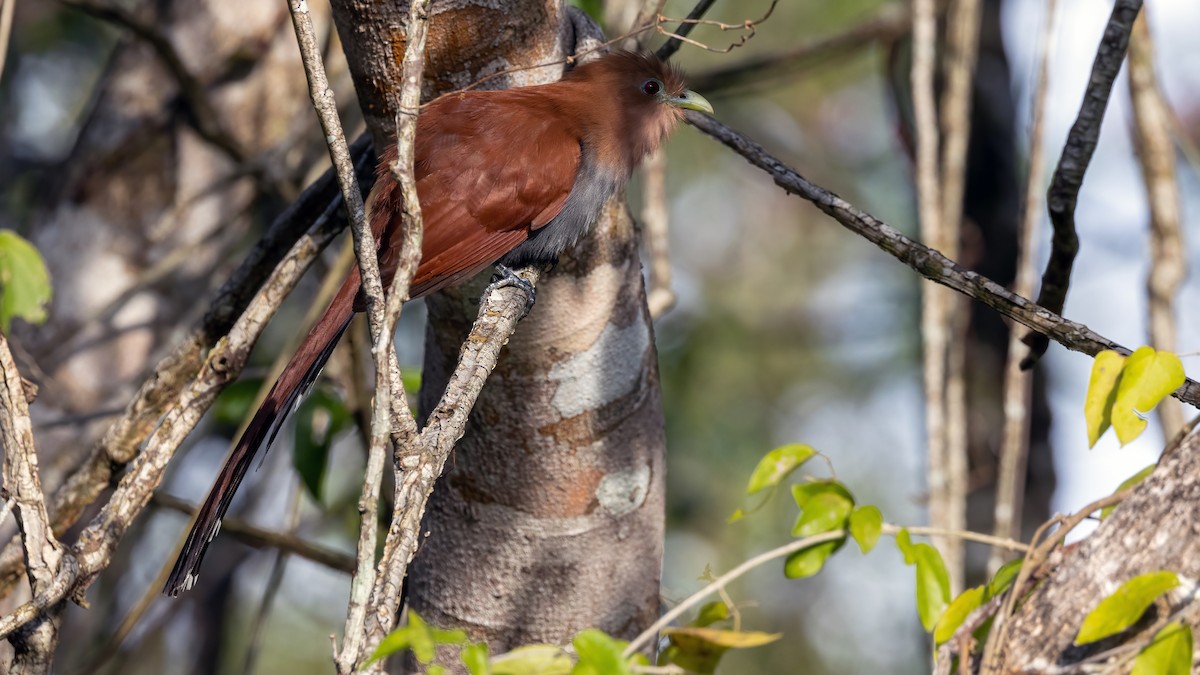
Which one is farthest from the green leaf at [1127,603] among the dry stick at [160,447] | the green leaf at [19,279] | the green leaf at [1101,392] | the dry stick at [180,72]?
the dry stick at [180,72]

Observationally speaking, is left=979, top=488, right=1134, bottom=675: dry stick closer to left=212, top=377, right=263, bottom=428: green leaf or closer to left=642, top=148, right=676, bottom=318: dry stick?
left=642, top=148, right=676, bottom=318: dry stick

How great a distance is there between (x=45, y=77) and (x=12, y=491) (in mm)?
4586

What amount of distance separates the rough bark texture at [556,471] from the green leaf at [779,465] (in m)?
0.25

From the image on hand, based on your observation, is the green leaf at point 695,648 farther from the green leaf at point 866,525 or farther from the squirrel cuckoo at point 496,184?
the squirrel cuckoo at point 496,184

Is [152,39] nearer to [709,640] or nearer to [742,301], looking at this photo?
[709,640]

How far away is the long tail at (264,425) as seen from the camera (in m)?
1.75

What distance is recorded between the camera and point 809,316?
6.82m

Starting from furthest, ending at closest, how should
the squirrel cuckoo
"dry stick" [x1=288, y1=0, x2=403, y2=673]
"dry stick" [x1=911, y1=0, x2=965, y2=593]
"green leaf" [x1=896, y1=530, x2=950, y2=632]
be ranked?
"dry stick" [x1=911, y1=0, x2=965, y2=593] < the squirrel cuckoo < "green leaf" [x1=896, y1=530, x2=950, y2=632] < "dry stick" [x1=288, y1=0, x2=403, y2=673]

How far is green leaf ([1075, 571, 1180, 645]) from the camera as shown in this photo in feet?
3.76

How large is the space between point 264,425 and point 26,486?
1.34 feet

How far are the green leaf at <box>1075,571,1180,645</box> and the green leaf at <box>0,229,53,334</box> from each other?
2.02 metres

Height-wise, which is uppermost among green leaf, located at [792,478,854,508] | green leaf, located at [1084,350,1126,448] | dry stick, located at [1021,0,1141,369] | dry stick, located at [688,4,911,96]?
dry stick, located at [688,4,911,96]

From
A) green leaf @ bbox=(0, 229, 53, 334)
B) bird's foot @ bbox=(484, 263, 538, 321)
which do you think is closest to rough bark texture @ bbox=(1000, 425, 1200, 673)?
bird's foot @ bbox=(484, 263, 538, 321)

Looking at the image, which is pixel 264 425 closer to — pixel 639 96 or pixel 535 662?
pixel 535 662
